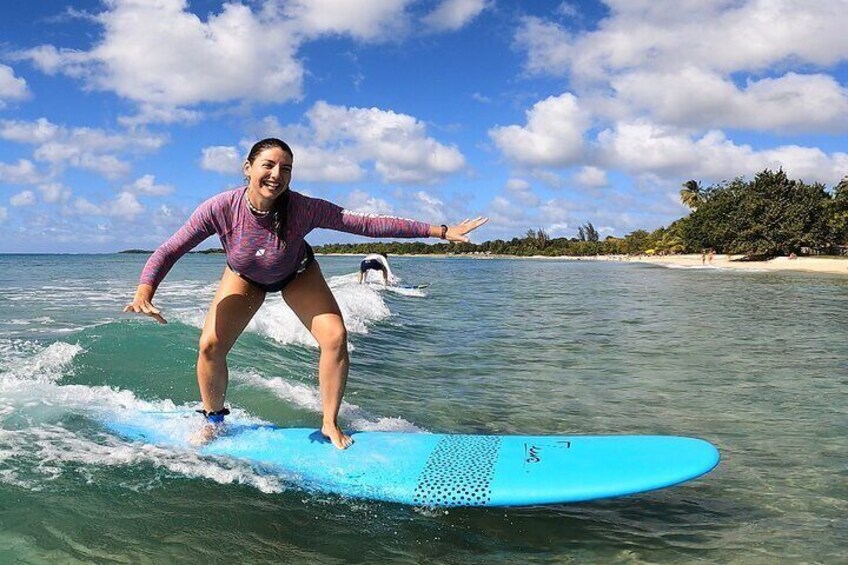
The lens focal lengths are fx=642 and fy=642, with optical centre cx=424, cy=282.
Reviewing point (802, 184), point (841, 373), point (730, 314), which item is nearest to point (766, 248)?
point (802, 184)

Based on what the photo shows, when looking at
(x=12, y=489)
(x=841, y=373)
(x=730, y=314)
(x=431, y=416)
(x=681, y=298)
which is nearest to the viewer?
(x=12, y=489)

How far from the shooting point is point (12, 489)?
4.06 meters

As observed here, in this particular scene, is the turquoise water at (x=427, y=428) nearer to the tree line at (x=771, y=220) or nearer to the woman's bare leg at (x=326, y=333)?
the woman's bare leg at (x=326, y=333)

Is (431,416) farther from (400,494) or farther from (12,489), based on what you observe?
(12,489)

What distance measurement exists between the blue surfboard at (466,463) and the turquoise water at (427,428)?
0.14 m

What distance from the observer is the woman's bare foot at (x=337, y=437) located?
4738mm

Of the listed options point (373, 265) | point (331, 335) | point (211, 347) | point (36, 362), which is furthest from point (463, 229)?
point (373, 265)

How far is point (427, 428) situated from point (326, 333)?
222 centimetres

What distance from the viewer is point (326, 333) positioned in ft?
15.2

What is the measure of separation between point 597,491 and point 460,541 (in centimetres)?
90

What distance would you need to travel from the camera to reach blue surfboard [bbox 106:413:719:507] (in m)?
4.01

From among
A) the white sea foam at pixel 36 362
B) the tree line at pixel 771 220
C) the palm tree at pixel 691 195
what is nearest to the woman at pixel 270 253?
the white sea foam at pixel 36 362

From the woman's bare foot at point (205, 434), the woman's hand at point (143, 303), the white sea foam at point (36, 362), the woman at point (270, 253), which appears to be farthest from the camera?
the white sea foam at point (36, 362)

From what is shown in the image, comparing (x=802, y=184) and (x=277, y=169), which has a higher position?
(x=802, y=184)
